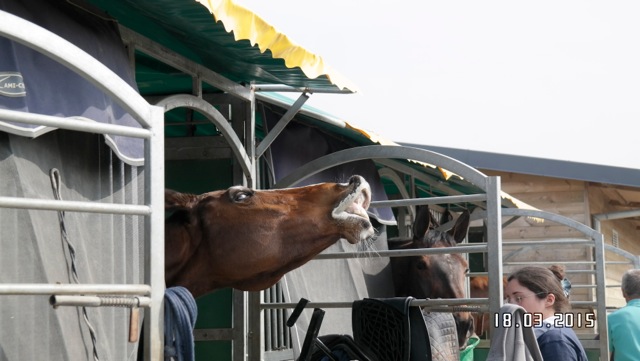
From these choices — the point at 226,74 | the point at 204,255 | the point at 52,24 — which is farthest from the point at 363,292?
the point at 52,24

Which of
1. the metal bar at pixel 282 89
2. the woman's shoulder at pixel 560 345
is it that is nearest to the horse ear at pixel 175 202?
the metal bar at pixel 282 89

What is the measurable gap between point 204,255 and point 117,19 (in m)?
1.20

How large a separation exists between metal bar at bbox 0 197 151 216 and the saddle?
2.58 metres

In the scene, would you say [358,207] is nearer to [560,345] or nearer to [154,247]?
[560,345]

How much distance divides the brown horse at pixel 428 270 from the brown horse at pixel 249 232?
329cm

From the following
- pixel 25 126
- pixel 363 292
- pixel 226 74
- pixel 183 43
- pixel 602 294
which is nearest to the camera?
pixel 25 126

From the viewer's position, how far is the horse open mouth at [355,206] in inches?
184

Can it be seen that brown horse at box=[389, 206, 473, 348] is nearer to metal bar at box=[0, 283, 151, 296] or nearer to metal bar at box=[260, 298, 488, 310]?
metal bar at box=[260, 298, 488, 310]

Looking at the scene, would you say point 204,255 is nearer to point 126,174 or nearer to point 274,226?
point 274,226

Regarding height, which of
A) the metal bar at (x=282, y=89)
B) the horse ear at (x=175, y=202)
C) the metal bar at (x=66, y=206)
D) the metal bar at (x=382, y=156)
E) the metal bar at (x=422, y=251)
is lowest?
the metal bar at (x=66, y=206)

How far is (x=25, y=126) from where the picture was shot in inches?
140

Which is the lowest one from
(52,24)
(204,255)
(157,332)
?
(157,332)

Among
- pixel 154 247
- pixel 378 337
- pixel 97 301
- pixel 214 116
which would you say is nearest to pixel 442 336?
pixel 378 337

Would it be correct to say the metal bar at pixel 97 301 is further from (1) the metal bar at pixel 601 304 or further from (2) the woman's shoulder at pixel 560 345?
(1) the metal bar at pixel 601 304
